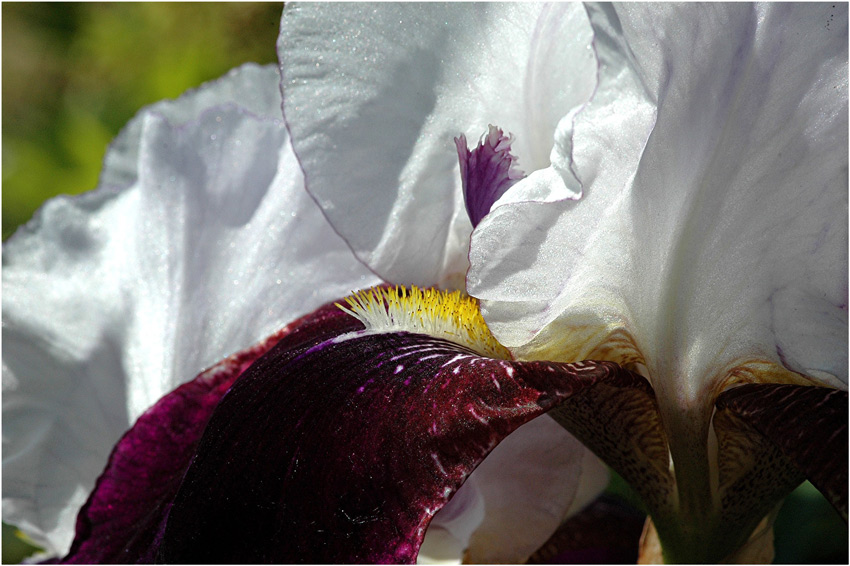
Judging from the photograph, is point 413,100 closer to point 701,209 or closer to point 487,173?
point 487,173

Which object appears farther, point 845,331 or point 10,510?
point 10,510

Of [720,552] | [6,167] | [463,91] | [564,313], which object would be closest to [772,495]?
[720,552]

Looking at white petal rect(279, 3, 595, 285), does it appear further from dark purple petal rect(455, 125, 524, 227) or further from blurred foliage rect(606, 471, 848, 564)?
blurred foliage rect(606, 471, 848, 564)

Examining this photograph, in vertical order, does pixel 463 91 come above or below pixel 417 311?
above

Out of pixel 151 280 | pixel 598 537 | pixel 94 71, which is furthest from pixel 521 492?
pixel 94 71

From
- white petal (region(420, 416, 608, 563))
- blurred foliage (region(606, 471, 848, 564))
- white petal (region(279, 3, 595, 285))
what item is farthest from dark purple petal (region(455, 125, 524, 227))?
blurred foliage (region(606, 471, 848, 564))

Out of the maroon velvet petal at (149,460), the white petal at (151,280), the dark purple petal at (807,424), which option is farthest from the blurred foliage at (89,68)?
the dark purple petal at (807,424)

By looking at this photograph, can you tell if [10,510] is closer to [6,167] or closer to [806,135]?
[806,135]
